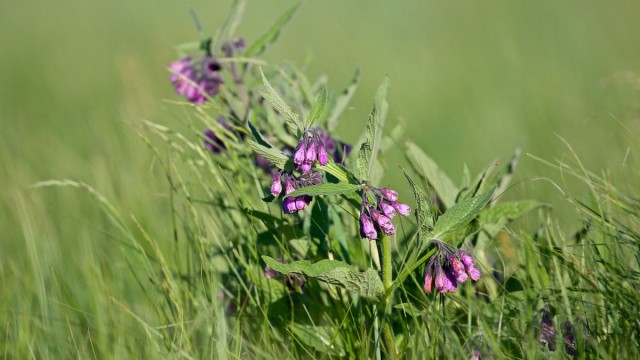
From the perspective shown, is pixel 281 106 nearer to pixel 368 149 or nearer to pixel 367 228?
pixel 368 149

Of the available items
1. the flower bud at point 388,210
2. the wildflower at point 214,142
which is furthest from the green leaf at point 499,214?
the wildflower at point 214,142

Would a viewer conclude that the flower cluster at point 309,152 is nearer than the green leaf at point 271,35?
Yes

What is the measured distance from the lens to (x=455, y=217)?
6.46 ft

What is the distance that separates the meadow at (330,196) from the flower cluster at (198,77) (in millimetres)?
108

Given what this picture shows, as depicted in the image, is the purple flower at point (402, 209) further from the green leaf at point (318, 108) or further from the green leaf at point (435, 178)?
the green leaf at point (435, 178)

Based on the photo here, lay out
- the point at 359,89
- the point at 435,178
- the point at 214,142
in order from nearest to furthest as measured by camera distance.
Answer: the point at 435,178
the point at 214,142
the point at 359,89

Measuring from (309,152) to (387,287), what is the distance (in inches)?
16.7

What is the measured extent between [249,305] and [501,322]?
0.81m

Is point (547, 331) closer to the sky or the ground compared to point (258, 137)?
closer to the ground

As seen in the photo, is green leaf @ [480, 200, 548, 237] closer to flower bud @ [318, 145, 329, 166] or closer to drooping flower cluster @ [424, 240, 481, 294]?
drooping flower cluster @ [424, 240, 481, 294]

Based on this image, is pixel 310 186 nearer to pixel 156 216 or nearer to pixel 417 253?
pixel 417 253

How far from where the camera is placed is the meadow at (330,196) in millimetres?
2119

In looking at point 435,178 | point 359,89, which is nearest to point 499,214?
point 435,178

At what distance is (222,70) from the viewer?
284 cm
